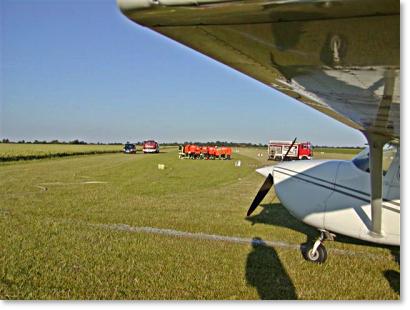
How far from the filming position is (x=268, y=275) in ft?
13.8

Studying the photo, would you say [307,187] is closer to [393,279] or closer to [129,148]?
[393,279]

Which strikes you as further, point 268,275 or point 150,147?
point 150,147

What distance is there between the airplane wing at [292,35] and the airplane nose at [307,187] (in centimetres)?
319

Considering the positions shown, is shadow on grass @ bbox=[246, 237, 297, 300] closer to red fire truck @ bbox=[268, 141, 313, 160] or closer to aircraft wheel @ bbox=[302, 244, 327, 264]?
aircraft wheel @ bbox=[302, 244, 327, 264]

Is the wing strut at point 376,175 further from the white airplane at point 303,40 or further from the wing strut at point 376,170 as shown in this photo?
the white airplane at point 303,40

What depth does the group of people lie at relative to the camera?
37219mm

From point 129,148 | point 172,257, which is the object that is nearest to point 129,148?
point 129,148

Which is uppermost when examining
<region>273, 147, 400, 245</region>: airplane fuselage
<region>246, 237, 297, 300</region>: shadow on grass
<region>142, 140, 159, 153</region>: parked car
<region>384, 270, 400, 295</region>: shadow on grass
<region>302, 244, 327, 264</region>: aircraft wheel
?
<region>142, 140, 159, 153</region>: parked car

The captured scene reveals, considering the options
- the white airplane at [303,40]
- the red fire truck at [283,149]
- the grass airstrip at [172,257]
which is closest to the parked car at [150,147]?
the red fire truck at [283,149]

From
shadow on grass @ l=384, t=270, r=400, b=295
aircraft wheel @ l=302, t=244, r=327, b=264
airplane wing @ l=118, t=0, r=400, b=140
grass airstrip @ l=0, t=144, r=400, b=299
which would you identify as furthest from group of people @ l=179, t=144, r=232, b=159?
airplane wing @ l=118, t=0, r=400, b=140

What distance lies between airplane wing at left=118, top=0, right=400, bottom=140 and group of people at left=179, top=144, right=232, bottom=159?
116ft

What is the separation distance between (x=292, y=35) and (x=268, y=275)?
3558 mm
